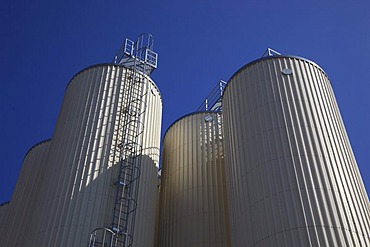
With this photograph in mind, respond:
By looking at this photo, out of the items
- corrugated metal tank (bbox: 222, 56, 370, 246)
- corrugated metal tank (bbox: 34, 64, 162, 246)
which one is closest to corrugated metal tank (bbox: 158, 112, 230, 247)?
corrugated metal tank (bbox: 34, 64, 162, 246)

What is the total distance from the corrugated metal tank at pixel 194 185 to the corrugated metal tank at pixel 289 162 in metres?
3.24

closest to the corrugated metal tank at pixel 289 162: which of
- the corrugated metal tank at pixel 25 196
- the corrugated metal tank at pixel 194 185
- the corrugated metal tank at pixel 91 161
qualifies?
the corrugated metal tank at pixel 194 185

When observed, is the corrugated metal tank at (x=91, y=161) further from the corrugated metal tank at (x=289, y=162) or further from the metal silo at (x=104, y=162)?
the corrugated metal tank at (x=289, y=162)

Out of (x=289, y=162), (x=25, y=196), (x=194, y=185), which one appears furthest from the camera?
(x=25, y=196)

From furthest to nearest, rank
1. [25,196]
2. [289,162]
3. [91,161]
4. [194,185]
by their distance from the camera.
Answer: [25,196], [194,185], [91,161], [289,162]

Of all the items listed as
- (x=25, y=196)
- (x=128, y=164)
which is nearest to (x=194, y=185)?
(x=128, y=164)

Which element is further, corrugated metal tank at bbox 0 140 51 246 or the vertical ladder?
corrugated metal tank at bbox 0 140 51 246

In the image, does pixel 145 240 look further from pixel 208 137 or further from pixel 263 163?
pixel 208 137

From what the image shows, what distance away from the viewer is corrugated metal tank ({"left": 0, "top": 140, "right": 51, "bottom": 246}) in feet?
78.8

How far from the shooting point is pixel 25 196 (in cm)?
2614

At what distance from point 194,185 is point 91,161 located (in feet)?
20.6

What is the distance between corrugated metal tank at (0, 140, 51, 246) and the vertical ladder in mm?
5372

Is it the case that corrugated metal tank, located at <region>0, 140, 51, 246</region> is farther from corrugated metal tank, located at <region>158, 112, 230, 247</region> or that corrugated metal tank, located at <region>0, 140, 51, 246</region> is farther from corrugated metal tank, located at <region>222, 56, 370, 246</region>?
corrugated metal tank, located at <region>222, 56, 370, 246</region>

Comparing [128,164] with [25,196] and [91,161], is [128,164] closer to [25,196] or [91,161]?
[91,161]
